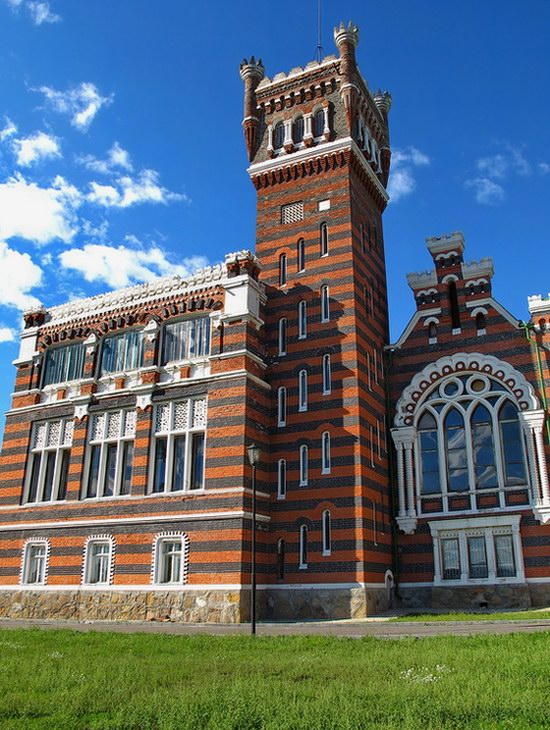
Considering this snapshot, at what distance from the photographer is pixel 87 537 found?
104 feet

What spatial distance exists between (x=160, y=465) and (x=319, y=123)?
2024cm

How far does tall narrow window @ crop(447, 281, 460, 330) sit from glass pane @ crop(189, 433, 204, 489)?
14028 mm

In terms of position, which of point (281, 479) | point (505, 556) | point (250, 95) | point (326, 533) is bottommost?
point (505, 556)

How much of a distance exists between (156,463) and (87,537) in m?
4.68

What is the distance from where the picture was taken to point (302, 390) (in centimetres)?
3250

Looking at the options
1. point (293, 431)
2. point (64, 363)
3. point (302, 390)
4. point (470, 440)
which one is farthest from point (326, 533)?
point (64, 363)

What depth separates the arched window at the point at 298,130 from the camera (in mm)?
37562

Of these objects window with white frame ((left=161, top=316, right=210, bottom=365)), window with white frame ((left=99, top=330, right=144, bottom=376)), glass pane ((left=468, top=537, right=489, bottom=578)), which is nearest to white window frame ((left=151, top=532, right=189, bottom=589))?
window with white frame ((left=161, top=316, right=210, bottom=365))

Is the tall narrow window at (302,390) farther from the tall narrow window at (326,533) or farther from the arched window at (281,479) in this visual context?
the tall narrow window at (326,533)

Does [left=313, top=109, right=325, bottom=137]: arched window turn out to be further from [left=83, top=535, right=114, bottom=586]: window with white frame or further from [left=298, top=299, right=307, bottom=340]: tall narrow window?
[left=83, top=535, right=114, bottom=586]: window with white frame

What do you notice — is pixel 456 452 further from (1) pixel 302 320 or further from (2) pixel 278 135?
(2) pixel 278 135

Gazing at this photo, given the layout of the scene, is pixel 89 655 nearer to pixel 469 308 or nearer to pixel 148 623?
pixel 148 623

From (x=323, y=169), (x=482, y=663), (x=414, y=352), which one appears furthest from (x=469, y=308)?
(x=482, y=663)

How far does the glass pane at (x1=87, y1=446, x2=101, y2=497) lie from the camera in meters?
33.0
